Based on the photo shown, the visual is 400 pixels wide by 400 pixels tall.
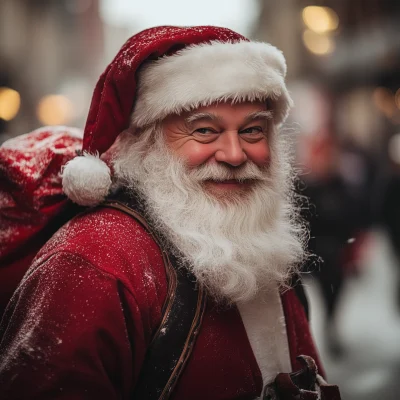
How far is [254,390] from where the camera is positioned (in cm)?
188

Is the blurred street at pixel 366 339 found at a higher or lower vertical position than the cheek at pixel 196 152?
lower

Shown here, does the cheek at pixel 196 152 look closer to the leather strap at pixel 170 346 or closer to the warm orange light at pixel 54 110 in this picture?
the leather strap at pixel 170 346

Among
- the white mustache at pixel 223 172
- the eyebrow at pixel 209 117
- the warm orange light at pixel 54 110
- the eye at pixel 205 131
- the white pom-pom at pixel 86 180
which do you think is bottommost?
the warm orange light at pixel 54 110

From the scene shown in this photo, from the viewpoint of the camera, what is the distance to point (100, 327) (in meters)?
1.56

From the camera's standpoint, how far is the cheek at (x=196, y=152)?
2.01 metres

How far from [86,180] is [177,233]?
1.34 ft

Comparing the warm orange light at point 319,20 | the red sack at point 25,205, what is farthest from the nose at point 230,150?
the warm orange light at point 319,20

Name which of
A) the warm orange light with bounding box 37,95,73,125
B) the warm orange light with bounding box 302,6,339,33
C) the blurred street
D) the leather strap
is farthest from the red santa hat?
the warm orange light with bounding box 37,95,73,125

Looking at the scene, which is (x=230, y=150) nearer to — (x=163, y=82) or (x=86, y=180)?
(x=163, y=82)

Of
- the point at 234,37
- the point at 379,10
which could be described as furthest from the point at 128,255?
the point at 379,10

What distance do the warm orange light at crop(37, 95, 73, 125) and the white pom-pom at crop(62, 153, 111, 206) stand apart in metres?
13.1

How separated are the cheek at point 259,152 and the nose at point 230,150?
65mm

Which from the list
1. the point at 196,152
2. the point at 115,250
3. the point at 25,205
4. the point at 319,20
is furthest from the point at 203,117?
the point at 319,20

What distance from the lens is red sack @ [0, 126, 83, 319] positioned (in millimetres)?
1982
